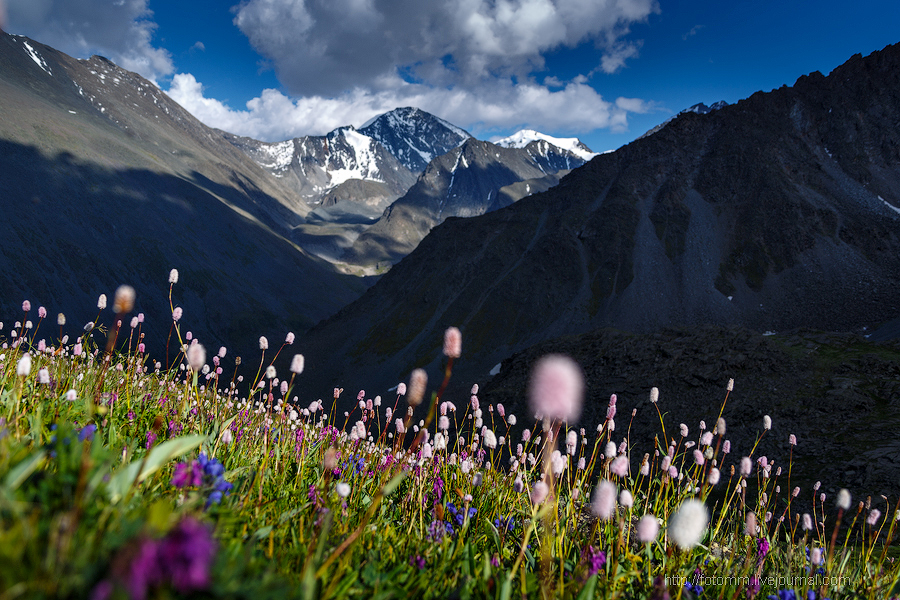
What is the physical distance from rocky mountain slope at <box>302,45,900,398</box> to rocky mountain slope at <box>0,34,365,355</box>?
32443mm

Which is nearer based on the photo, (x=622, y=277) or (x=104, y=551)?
(x=104, y=551)

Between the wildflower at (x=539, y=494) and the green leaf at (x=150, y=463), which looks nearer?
the green leaf at (x=150, y=463)

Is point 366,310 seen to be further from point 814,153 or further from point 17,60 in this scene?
point 17,60

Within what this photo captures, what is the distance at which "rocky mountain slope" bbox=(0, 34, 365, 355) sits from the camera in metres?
69.7

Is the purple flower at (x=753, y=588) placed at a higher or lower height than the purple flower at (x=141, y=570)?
lower

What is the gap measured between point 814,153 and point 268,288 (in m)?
111

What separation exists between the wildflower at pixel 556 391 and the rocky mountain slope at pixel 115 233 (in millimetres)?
82523

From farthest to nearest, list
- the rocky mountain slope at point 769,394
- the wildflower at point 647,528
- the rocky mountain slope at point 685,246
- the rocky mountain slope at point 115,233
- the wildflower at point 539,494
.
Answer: the rocky mountain slope at point 115,233 → the rocky mountain slope at point 685,246 → the rocky mountain slope at point 769,394 → the wildflower at point 539,494 → the wildflower at point 647,528

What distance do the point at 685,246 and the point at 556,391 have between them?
217 ft

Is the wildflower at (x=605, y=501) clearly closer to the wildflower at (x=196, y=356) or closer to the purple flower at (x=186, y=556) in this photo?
the purple flower at (x=186, y=556)

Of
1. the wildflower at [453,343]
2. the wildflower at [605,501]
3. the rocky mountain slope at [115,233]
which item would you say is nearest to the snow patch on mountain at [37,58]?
the rocky mountain slope at [115,233]

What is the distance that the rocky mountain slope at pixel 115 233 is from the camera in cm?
6969

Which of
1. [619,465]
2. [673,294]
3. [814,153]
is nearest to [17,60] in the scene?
[673,294]

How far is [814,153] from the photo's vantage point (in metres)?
67.9
